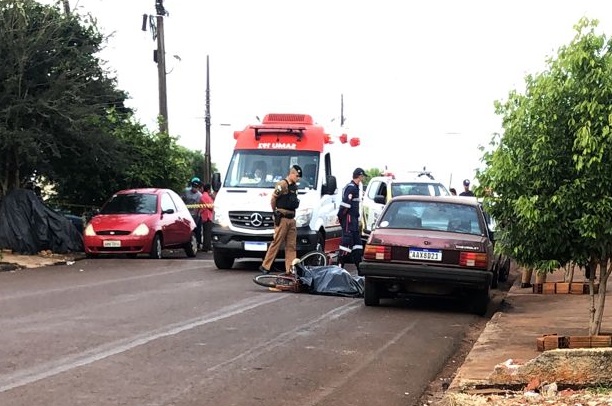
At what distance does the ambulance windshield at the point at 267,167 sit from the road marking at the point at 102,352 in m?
6.16

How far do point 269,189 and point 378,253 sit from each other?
601cm

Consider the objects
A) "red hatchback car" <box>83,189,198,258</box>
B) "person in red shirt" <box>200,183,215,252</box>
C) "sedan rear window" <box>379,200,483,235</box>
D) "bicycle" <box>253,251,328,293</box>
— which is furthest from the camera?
"person in red shirt" <box>200,183,215,252</box>

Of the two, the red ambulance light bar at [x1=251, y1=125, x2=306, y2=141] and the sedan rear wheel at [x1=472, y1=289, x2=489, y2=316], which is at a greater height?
the red ambulance light bar at [x1=251, y1=125, x2=306, y2=141]

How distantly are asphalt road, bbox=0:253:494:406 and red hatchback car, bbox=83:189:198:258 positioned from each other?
16.8 ft

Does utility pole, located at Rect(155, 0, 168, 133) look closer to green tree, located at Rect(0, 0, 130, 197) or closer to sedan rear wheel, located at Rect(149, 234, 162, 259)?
green tree, located at Rect(0, 0, 130, 197)

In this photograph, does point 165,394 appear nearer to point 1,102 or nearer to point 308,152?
point 308,152

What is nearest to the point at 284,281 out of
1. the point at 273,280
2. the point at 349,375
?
the point at 273,280

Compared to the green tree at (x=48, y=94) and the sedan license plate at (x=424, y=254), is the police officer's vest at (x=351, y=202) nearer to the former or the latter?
the sedan license plate at (x=424, y=254)

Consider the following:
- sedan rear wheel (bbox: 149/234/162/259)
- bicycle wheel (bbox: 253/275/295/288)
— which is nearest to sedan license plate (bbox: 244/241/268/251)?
bicycle wheel (bbox: 253/275/295/288)

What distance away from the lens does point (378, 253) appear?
12023 mm

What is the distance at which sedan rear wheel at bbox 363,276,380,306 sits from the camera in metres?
12.4

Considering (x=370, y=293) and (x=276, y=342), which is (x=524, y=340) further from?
(x=370, y=293)

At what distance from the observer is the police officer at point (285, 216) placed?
15.5 meters

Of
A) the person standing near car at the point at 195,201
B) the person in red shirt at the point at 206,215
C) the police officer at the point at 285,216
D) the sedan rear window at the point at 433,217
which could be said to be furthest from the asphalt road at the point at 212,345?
the person standing near car at the point at 195,201
